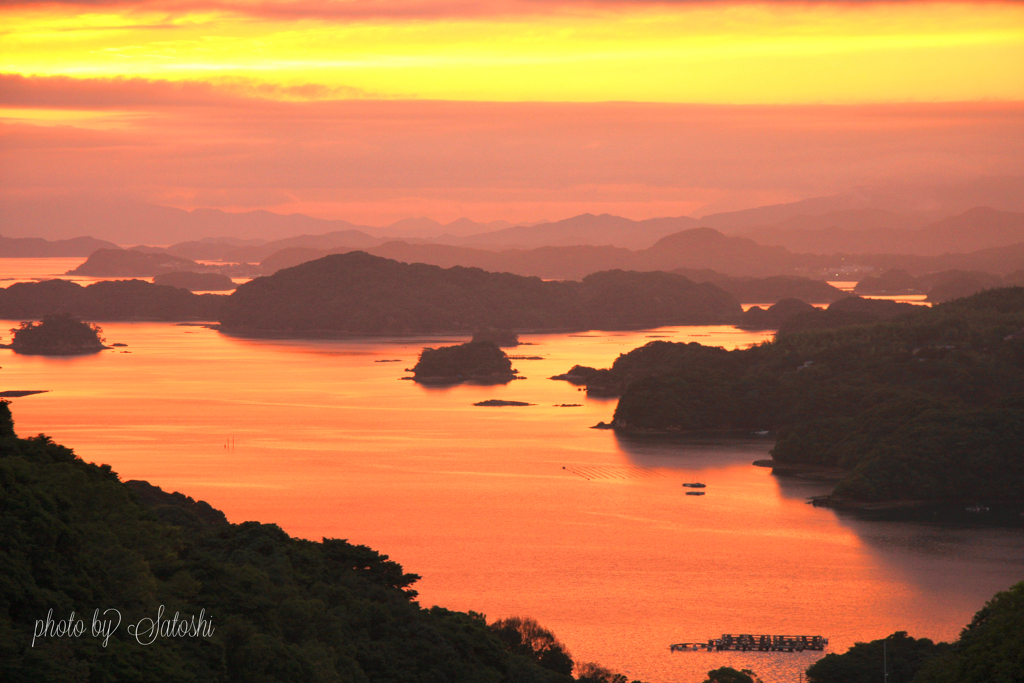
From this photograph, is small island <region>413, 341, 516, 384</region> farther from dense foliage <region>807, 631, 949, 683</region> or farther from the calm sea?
dense foliage <region>807, 631, 949, 683</region>

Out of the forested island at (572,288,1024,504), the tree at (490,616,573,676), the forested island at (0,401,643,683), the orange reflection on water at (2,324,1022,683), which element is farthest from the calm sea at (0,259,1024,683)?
the forested island at (0,401,643,683)

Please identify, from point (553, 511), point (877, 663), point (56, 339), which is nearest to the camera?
point (877, 663)

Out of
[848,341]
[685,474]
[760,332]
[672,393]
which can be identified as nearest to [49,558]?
[685,474]

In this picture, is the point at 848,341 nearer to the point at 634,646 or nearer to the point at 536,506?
the point at 536,506

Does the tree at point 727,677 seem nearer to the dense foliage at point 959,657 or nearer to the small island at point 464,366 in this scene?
the dense foliage at point 959,657

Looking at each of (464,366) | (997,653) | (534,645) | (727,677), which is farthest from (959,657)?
(464,366)

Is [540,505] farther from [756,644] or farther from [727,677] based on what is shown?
[727,677]

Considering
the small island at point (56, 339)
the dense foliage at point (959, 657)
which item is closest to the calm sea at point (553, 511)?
the dense foliage at point (959, 657)
